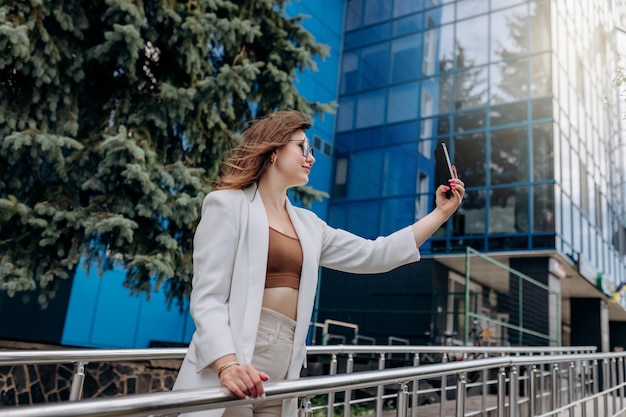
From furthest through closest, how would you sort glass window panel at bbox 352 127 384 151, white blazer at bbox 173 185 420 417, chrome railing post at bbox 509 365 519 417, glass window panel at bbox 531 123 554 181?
glass window panel at bbox 352 127 384 151 < glass window panel at bbox 531 123 554 181 < chrome railing post at bbox 509 365 519 417 < white blazer at bbox 173 185 420 417

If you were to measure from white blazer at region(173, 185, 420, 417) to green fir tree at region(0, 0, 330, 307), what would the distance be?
470cm

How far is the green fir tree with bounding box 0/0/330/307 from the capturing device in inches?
248

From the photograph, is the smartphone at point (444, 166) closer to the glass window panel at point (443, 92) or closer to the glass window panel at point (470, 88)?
the glass window panel at point (470, 88)

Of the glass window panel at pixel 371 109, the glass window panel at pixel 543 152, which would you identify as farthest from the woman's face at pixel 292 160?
the glass window panel at pixel 371 109

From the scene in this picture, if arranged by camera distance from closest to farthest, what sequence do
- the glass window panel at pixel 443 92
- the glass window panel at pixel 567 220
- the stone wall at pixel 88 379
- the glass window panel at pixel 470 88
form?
the stone wall at pixel 88 379 < the glass window panel at pixel 567 220 < the glass window panel at pixel 470 88 < the glass window panel at pixel 443 92

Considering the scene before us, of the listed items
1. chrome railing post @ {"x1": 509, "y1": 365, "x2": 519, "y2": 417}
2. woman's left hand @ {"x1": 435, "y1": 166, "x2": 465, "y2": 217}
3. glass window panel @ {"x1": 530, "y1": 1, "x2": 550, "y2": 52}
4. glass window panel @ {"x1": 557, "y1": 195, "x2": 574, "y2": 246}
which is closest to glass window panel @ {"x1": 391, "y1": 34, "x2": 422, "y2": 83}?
glass window panel @ {"x1": 530, "y1": 1, "x2": 550, "y2": 52}

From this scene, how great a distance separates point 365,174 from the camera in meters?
18.6

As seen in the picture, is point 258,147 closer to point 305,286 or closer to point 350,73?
point 305,286

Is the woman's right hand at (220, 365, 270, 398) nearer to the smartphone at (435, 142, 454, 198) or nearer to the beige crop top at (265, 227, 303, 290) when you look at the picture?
the beige crop top at (265, 227, 303, 290)

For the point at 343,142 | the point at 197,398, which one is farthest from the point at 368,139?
the point at 197,398

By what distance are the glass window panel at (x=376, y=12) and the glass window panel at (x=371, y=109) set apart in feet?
8.70

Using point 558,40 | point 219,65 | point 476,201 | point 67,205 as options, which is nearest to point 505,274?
point 476,201

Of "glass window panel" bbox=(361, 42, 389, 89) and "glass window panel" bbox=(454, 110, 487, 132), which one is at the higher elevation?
"glass window panel" bbox=(361, 42, 389, 89)

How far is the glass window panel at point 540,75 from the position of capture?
1633 centimetres
